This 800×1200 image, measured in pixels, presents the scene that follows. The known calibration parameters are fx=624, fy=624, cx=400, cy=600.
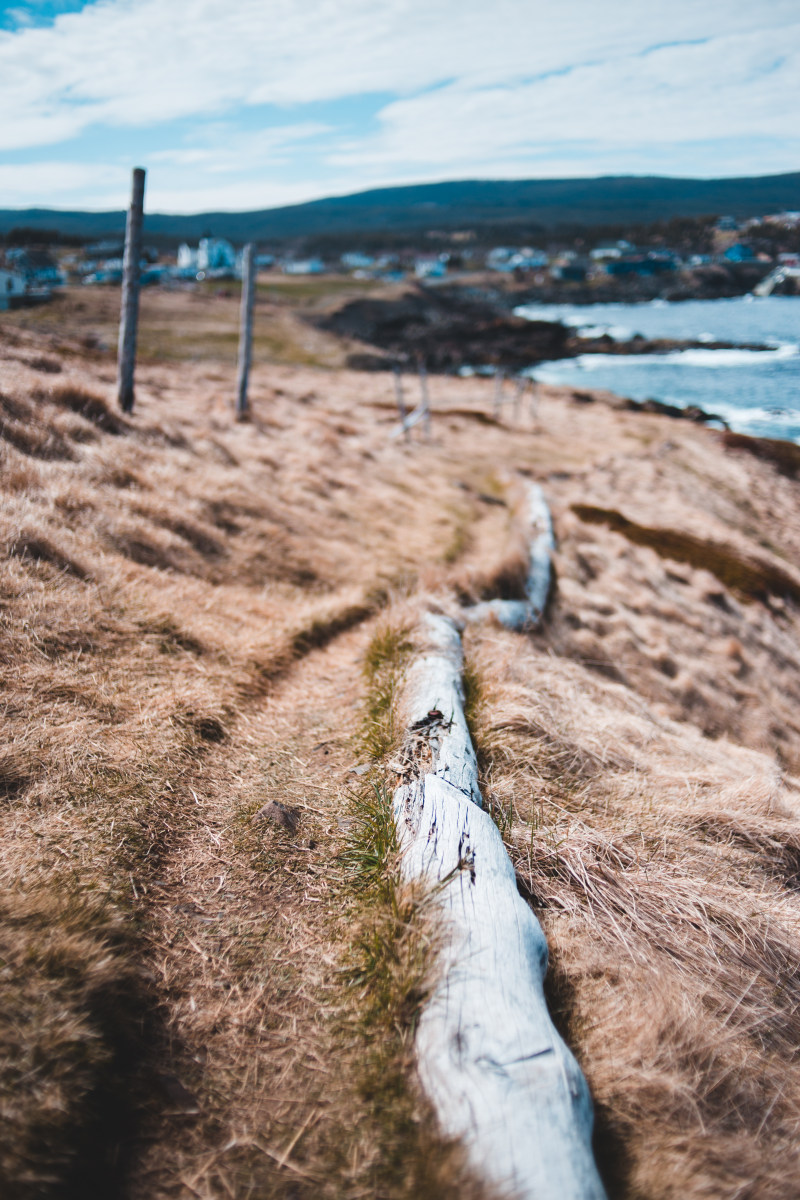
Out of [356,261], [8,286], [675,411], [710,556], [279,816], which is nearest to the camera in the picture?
[279,816]

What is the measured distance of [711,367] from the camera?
50938 millimetres

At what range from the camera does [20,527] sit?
4688 millimetres

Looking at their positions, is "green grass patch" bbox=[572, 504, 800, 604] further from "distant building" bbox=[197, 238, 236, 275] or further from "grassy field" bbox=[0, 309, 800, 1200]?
"distant building" bbox=[197, 238, 236, 275]

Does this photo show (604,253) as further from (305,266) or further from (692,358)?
(692,358)

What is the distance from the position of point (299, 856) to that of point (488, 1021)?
119 centimetres

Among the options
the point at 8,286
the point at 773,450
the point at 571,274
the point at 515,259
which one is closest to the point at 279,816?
the point at 773,450

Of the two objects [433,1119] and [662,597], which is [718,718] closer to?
[662,597]

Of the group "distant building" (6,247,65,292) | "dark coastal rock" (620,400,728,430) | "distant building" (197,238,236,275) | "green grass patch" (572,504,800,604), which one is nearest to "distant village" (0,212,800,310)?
"distant building" (197,238,236,275)

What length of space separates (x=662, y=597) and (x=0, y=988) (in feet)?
32.3

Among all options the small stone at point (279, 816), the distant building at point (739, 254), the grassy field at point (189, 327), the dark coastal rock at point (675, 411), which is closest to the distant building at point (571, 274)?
the distant building at point (739, 254)

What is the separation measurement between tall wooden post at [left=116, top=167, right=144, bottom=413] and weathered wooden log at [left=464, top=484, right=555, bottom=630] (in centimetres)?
662

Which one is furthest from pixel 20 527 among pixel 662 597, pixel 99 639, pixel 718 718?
pixel 662 597

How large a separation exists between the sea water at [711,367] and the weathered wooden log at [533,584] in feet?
86.9

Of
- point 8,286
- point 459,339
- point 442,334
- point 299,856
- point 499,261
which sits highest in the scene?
point 499,261
